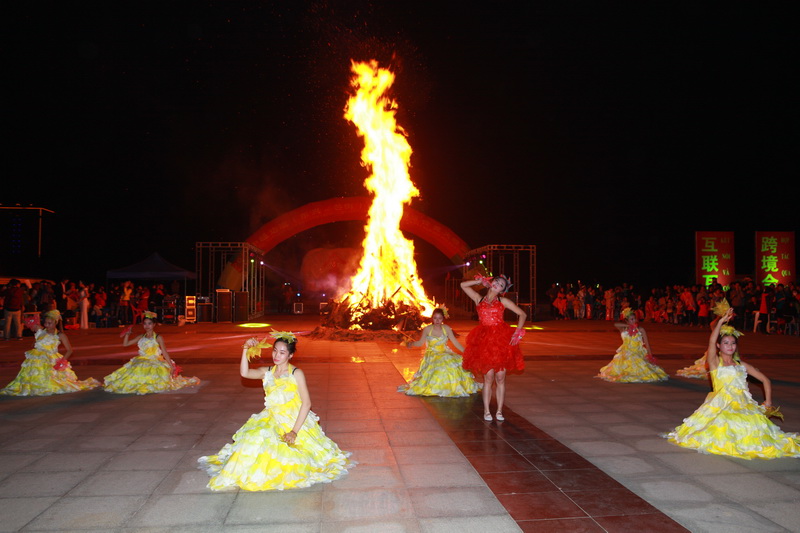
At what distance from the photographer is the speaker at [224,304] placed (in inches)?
893

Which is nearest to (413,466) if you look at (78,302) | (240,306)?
(78,302)

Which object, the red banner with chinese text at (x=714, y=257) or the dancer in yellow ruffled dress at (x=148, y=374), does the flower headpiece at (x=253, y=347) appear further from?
the red banner with chinese text at (x=714, y=257)

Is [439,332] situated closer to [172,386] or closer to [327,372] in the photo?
[327,372]

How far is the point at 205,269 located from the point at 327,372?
25.4 metres

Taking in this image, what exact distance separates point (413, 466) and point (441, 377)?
3.26 meters

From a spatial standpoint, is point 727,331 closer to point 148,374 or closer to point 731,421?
point 731,421

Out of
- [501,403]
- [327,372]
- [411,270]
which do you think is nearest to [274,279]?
[411,270]

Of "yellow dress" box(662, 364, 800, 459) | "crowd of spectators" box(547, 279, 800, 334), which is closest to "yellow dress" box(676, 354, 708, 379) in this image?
"crowd of spectators" box(547, 279, 800, 334)

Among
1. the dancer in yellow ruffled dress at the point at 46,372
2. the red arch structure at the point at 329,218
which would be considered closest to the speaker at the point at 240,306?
the red arch structure at the point at 329,218

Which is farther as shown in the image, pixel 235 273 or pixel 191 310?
pixel 235 273

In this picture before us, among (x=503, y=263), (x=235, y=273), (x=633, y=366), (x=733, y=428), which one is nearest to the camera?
(x=733, y=428)

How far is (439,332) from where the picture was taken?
8250 millimetres

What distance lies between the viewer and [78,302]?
64.3 ft

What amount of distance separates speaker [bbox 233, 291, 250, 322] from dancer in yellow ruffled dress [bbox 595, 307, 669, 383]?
17104 mm
